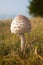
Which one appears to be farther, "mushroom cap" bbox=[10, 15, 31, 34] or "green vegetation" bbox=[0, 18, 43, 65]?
"mushroom cap" bbox=[10, 15, 31, 34]

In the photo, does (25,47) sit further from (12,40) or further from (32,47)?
(12,40)

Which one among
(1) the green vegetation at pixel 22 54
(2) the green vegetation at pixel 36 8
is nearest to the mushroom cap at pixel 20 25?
(1) the green vegetation at pixel 22 54

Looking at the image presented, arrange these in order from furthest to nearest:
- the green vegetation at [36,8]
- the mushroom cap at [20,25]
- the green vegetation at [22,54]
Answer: the mushroom cap at [20,25] < the green vegetation at [22,54] < the green vegetation at [36,8]

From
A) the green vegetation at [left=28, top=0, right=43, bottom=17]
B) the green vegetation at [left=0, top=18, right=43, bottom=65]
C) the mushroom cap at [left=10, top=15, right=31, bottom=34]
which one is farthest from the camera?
the mushroom cap at [left=10, top=15, right=31, bottom=34]

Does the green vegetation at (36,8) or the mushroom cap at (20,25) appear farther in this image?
the mushroom cap at (20,25)

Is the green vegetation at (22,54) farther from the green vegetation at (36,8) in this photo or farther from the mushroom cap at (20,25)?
the green vegetation at (36,8)

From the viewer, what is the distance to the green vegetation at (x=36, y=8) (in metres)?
2.89

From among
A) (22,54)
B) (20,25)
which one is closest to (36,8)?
(22,54)

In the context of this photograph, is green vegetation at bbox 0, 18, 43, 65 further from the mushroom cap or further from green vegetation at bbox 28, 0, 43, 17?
green vegetation at bbox 28, 0, 43, 17

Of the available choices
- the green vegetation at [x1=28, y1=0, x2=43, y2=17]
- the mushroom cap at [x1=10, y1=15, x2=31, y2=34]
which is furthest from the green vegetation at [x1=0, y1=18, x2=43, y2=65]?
the green vegetation at [x1=28, y1=0, x2=43, y2=17]

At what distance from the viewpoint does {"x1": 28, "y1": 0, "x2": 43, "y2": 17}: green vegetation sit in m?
2.89

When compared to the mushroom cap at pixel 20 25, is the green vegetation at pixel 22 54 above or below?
below

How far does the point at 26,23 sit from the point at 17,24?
266mm

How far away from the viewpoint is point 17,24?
669cm
